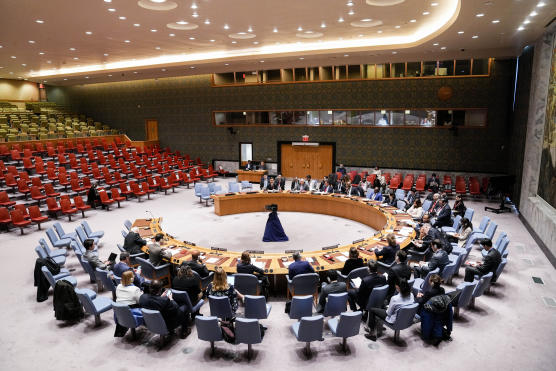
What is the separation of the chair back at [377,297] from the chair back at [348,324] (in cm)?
66

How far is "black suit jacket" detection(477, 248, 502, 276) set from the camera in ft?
22.8

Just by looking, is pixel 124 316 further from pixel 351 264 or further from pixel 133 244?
pixel 351 264

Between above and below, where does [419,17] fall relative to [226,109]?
above

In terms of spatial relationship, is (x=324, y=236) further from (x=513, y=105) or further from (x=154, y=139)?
(x=154, y=139)

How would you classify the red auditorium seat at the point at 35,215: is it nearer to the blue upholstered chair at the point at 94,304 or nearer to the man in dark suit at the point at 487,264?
the blue upholstered chair at the point at 94,304

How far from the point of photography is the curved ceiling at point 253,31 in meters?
9.17

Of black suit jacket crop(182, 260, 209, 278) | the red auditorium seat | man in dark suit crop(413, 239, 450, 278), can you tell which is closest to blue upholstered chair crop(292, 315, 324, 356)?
black suit jacket crop(182, 260, 209, 278)

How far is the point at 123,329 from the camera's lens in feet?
19.1

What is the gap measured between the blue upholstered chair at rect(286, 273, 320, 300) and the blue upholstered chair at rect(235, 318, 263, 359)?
57.5 inches

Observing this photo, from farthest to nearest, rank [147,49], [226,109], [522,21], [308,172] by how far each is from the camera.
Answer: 1. [226,109]
2. [308,172]
3. [147,49]
4. [522,21]

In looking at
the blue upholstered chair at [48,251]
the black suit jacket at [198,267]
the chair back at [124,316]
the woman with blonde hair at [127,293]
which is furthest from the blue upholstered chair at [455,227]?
the blue upholstered chair at [48,251]

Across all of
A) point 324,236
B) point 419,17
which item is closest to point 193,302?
point 324,236

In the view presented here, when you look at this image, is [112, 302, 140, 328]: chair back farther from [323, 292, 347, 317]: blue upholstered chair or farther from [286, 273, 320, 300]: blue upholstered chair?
[323, 292, 347, 317]: blue upholstered chair

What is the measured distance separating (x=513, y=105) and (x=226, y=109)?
1451 cm
